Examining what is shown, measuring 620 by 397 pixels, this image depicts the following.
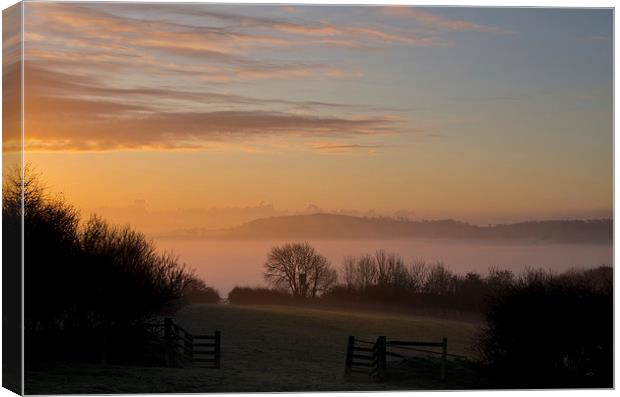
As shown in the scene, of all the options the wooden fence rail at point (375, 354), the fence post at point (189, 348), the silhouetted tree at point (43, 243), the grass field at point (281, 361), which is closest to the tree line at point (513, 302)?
the grass field at point (281, 361)

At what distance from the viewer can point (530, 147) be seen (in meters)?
22.7

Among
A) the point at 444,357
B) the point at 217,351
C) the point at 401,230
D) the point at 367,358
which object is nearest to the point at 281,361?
the point at 217,351

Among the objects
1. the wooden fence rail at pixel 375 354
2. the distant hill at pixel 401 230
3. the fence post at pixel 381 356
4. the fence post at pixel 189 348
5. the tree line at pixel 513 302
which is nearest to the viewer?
A: the fence post at pixel 189 348

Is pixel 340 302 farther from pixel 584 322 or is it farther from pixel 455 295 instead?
pixel 584 322

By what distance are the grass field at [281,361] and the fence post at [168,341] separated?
0.49ft

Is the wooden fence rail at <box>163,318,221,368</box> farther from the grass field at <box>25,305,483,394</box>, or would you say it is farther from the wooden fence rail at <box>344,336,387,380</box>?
the wooden fence rail at <box>344,336,387,380</box>

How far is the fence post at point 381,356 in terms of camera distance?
73.5ft

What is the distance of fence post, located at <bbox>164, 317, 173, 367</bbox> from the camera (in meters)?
22.2

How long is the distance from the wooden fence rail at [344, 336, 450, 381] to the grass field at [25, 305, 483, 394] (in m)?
0.09

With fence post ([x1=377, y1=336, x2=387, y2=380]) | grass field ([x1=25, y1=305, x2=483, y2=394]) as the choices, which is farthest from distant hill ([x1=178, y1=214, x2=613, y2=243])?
fence post ([x1=377, y1=336, x2=387, y2=380])

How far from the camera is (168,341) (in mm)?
22422

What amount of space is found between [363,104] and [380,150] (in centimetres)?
75

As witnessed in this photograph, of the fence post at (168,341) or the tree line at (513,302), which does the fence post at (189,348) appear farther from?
the tree line at (513,302)

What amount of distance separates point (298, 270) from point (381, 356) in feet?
5.96
